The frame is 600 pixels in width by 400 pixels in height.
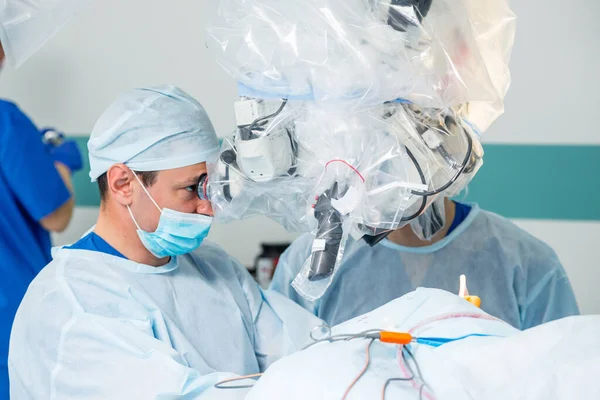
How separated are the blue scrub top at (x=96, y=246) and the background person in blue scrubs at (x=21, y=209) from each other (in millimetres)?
704

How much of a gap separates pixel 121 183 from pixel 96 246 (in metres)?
0.14

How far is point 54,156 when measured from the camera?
2545 millimetres

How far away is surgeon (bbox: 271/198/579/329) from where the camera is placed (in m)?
1.51

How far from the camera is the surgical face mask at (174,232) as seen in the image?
55.1 inches

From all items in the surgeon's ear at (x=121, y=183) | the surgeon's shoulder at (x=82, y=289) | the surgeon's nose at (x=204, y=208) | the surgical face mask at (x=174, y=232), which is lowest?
the surgeon's shoulder at (x=82, y=289)

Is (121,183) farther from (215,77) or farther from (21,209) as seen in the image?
(215,77)

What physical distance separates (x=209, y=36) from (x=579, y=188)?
6.23 ft

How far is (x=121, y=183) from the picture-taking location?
1.42 metres

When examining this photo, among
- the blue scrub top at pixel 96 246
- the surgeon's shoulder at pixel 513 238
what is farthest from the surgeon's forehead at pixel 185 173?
the surgeon's shoulder at pixel 513 238

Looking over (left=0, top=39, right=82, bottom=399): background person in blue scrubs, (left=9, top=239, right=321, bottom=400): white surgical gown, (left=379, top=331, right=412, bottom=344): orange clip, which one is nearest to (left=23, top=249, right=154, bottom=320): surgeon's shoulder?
(left=9, top=239, right=321, bottom=400): white surgical gown

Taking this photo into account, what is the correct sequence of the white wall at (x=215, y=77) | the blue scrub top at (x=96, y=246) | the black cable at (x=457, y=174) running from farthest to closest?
the white wall at (x=215, y=77) < the blue scrub top at (x=96, y=246) < the black cable at (x=457, y=174)

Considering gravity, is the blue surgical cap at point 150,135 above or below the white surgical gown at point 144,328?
above

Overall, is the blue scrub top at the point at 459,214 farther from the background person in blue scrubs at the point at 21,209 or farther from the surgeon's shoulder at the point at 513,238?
the background person in blue scrubs at the point at 21,209

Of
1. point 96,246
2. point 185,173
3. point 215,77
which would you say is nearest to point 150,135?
point 185,173
